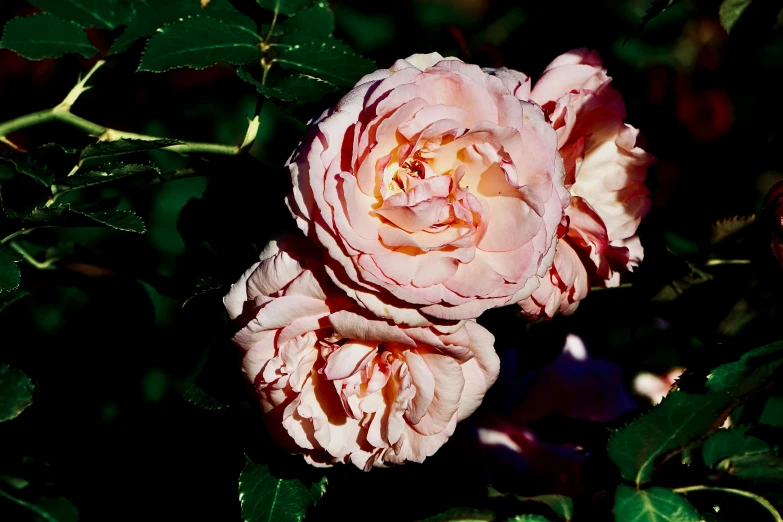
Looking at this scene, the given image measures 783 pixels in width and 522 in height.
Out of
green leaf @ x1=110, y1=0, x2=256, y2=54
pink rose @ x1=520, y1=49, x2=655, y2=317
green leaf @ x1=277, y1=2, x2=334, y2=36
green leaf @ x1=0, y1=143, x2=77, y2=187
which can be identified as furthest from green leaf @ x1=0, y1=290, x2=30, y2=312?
pink rose @ x1=520, y1=49, x2=655, y2=317

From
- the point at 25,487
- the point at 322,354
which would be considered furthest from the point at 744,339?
the point at 25,487

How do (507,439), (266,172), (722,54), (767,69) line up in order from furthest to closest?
(722,54) < (767,69) < (507,439) < (266,172)

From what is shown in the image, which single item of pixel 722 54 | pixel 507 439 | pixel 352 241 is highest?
pixel 352 241

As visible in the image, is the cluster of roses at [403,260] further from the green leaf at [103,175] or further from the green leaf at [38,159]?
the green leaf at [38,159]

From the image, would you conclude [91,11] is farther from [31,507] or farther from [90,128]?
[31,507]

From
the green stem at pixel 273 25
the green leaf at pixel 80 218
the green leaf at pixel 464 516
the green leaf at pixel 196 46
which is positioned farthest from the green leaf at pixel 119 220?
the green leaf at pixel 464 516

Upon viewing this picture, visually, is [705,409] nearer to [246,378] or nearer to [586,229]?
[586,229]
